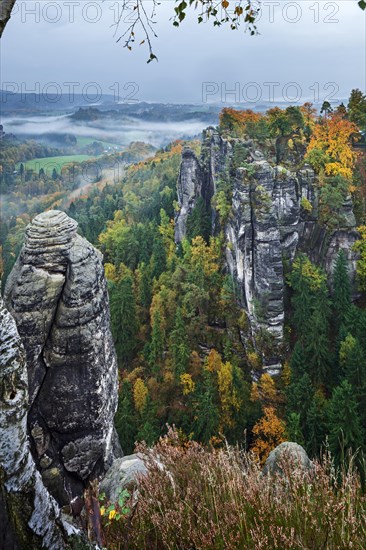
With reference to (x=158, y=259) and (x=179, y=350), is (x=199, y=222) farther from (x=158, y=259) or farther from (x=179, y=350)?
(x=179, y=350)

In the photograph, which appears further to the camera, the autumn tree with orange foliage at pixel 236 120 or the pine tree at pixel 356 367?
the autumn tree with orange foliage at pixel 236 120

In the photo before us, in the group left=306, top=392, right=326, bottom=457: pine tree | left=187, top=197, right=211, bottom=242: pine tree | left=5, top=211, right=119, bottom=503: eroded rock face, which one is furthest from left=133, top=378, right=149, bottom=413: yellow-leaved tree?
left=5, top=211, right=119, bottom=503: eroded rock face

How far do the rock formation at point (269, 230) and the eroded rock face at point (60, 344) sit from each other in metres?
24.9

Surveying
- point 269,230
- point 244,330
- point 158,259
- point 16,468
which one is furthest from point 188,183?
point 16,468

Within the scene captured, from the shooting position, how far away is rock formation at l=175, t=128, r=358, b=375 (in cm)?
3531

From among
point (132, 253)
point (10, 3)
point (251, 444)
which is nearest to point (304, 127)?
point (132, 253)

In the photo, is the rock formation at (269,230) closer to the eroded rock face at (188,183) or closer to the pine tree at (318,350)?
the pine tree at (318,350)

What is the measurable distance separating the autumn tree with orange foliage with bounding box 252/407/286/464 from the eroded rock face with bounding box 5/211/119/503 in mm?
20618

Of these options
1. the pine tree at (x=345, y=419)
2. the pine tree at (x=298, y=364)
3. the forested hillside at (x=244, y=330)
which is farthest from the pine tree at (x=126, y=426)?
the pine tree at (x=345, y=419)

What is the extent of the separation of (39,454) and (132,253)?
44.0m

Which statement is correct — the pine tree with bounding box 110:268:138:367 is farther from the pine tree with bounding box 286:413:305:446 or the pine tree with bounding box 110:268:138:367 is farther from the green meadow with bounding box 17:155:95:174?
the green meadow with bounding box 17:155:95:174

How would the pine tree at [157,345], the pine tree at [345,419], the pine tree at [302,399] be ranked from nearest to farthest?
the pine tree at [345,419] < the pine tree at [302,399] < the pine tree at [157,345]

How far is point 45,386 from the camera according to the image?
12.0m

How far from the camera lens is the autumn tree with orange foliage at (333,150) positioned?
130ft
